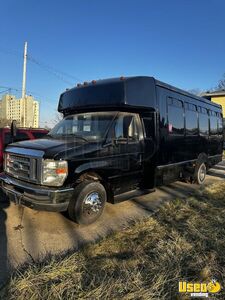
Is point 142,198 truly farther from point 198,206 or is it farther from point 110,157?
point 110,157

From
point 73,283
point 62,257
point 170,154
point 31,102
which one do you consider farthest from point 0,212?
point 31,102

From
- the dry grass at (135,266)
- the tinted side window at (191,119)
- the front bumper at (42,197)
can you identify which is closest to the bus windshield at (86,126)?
the front bumper at (42,197)

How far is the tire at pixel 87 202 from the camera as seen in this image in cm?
517

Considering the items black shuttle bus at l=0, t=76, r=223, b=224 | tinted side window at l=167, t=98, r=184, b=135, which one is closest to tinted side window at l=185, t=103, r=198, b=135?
black shuttle bus at l=0, t=76, r=223, b=224

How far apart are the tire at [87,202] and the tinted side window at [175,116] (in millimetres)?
2993

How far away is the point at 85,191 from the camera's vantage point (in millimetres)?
5234

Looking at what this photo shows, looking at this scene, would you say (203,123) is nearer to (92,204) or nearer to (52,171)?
(92,204)

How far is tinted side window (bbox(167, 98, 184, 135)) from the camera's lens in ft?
24.6

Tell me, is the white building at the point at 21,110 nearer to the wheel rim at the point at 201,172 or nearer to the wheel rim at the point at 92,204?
the wheel rim at the point at 201,172

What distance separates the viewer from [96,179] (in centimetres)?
560

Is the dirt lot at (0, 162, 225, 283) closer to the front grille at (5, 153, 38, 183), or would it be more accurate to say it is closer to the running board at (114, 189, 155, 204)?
the running board at (114, 189, 155, 204)

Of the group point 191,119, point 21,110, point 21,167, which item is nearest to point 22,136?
point 21,167

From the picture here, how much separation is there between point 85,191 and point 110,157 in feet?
3.15

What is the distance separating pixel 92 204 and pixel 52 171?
3.76 feet
